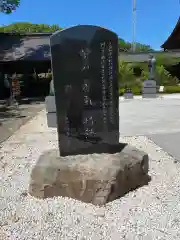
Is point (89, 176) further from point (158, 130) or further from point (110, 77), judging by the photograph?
point (158, 130)

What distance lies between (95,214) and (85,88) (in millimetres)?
1569

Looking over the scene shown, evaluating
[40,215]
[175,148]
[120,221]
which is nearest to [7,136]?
[175,148]

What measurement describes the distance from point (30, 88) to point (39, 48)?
390 cm

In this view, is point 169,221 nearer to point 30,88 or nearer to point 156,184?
point 156,184

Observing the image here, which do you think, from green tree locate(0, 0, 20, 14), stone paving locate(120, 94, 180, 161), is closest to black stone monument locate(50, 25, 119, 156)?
stone paving locate(120, 94, 180, 161)

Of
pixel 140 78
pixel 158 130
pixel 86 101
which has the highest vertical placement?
pixel 86 101

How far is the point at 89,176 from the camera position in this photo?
3.41 m

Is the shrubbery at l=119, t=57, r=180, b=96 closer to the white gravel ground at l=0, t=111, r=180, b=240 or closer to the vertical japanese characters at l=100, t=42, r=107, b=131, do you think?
the vertical japanese characters at l=100, t=42, r=107, b=131

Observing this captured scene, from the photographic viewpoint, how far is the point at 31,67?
76.5ft

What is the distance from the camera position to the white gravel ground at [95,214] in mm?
2824

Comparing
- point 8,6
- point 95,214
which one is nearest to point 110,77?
point 95,214

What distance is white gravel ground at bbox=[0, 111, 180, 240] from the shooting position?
282 cm

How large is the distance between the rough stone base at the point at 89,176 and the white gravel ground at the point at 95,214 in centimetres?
9

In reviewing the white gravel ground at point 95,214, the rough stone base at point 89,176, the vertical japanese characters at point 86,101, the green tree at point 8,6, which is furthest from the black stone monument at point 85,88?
the green tree at point 8,6
